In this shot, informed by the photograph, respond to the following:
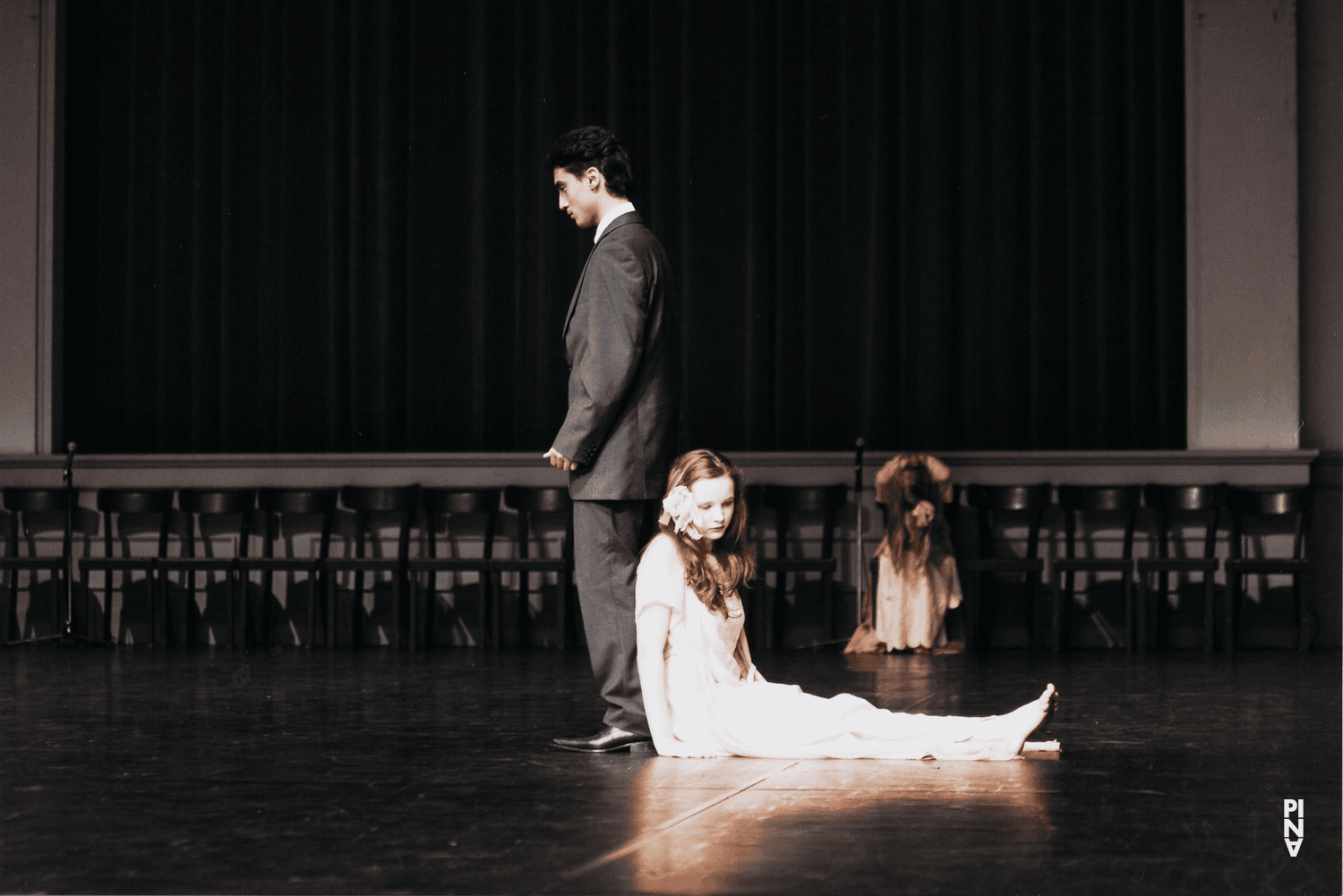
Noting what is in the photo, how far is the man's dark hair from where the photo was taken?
3264 mm

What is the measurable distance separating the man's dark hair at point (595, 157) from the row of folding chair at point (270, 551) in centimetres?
365

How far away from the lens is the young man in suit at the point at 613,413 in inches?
125

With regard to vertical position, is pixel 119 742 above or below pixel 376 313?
below

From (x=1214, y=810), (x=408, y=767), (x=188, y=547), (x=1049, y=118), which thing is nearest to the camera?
(x=1214, y=810)

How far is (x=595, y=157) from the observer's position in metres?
3.27

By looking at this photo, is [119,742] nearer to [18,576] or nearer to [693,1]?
[18,576]

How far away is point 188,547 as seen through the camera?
7328 millimetres

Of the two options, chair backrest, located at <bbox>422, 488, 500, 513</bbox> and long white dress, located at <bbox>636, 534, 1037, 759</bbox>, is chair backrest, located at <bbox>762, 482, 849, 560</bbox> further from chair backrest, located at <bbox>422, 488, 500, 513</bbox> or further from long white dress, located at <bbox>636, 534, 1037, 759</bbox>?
long white dress, located at <bbox>636, 534, 1037, 759</bbox>

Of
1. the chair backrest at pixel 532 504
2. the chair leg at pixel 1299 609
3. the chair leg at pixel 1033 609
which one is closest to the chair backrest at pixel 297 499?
the chair backrest at pixel 532 504

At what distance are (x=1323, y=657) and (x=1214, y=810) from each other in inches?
159

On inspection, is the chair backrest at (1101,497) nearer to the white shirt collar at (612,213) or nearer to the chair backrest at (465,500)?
the chair backrest at (465,500)

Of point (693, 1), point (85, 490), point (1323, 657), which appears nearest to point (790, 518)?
point (1323, 657)

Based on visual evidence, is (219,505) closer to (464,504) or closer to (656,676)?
(464,504)

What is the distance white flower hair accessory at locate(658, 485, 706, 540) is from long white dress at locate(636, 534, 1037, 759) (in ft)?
0.17
